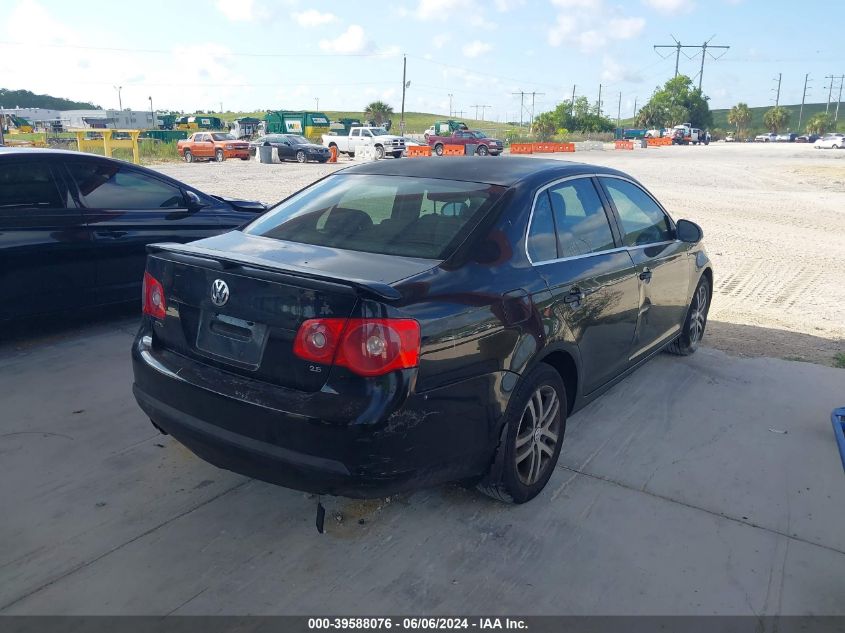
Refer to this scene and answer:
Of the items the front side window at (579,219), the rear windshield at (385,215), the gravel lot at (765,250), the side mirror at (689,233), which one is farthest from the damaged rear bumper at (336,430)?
the gravel lot at (765,250)

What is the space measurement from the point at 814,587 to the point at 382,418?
1.96 meters

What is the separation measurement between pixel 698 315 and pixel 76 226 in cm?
515

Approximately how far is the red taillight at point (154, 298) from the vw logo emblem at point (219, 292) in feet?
1.37

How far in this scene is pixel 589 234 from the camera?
161 inches

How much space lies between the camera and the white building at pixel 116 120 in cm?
8513

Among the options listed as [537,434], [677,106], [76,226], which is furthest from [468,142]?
[677,106]

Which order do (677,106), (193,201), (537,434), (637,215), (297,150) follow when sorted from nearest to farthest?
(537,434) < (637,215) < (193,201) < (297,150) < (677,106)

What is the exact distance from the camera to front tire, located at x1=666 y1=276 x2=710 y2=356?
5716 millimetres

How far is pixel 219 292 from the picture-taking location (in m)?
2.99

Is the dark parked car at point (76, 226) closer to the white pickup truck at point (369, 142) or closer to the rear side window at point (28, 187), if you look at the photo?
the rear side window at point (28, 187)

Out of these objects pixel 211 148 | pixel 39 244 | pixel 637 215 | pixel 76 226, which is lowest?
pixel 39 244

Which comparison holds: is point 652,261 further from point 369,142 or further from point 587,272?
point 369,142
